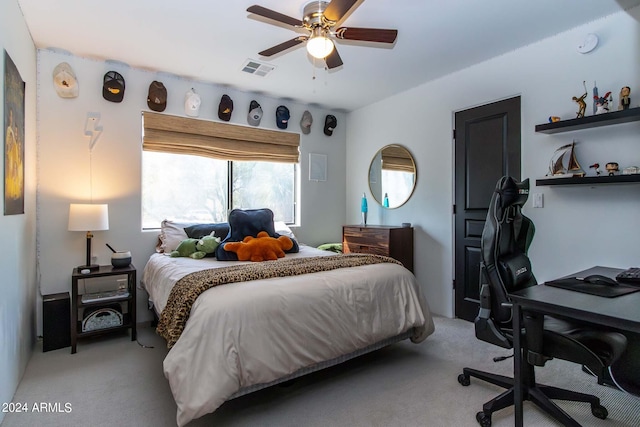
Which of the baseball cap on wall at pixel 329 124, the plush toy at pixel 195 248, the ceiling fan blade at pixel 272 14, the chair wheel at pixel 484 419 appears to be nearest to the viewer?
the chair wheel at pixel 484 419

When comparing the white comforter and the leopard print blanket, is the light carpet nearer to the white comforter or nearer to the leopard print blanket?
the white comforter

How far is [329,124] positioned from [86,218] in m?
3.04

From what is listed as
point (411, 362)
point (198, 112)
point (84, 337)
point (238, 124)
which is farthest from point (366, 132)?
point (84, 337)

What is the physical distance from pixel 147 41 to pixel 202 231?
1.74m

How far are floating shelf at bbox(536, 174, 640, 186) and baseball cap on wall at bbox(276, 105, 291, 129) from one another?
2825 millimetres

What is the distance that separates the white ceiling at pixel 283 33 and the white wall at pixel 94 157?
18cm

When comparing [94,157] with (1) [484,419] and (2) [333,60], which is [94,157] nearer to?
(2) [333,60]

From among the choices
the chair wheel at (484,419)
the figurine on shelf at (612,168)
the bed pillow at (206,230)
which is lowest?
the chair wheel at (484,419)

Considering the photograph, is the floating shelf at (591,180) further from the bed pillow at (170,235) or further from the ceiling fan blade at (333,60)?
the bed pillow at (170,235)

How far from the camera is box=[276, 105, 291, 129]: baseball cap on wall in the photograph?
13.5 ft

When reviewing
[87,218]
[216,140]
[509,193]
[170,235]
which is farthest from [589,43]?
[87,218]

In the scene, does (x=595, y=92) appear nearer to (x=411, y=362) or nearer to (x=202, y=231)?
(x=411, y=362)

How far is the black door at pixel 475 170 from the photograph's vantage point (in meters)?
2.99

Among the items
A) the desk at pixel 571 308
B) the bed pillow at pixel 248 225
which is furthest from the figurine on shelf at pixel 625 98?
the bed pillow at pixel 248 225
